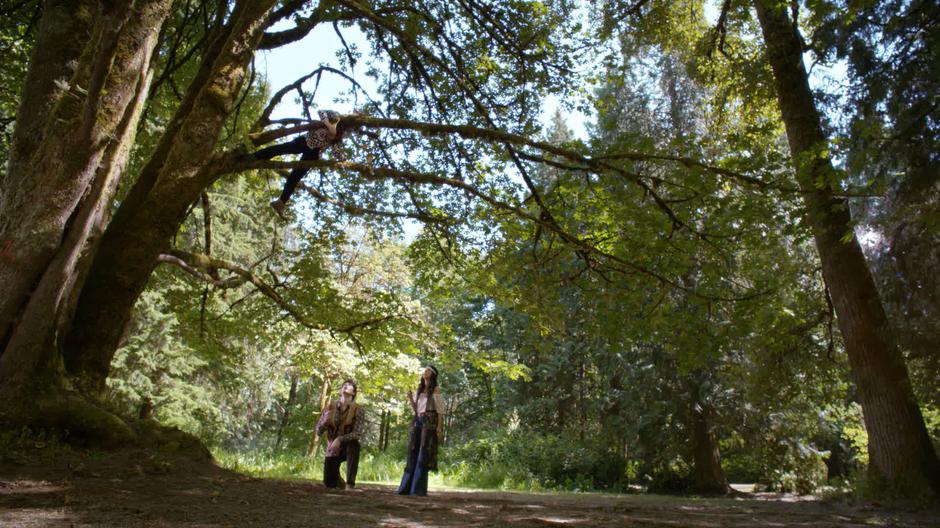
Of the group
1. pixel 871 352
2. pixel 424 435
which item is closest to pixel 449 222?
pixel 424 435

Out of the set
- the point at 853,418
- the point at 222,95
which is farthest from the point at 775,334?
the point at 853,418

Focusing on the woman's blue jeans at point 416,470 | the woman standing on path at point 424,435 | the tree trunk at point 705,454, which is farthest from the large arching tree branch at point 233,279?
the tree trunk at point 705,454

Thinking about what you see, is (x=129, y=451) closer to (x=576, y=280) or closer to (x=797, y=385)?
(x=576, y=280)

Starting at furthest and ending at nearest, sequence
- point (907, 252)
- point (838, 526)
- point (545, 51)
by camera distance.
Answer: point (545, 51) → point (907, 252) → point (838, 526)

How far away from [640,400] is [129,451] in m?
14.5

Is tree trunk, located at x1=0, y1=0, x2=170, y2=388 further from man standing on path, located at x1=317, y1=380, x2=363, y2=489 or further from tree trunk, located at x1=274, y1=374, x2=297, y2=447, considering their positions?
tree trunk, located at x1=274, y1=374, x2=297, y2=447

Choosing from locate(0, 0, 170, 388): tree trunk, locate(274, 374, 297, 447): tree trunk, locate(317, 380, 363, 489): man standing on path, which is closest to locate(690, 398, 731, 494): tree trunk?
locate(317, 380, 363, 489): man standing on path

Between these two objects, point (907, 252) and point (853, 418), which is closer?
point (907, 252)

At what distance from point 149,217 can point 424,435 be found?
448 cm

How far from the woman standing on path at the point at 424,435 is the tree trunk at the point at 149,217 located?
3.87 metres

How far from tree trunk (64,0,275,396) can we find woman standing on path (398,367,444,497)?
387cm

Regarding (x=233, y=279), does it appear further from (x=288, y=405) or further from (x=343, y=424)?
(x=288, y=405)

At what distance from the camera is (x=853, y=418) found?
57.3 ft

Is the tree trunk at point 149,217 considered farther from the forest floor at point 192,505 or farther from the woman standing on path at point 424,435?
the woman standing on path at point 424,435
